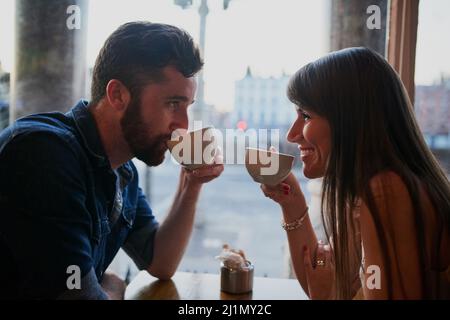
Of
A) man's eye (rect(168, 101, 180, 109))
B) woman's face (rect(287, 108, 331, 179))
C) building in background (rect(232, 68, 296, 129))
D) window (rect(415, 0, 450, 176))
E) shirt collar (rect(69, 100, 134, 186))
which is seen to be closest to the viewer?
woman's face (rect(287, 108, 331, 179))

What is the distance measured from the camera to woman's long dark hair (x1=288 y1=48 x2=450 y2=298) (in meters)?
0.90

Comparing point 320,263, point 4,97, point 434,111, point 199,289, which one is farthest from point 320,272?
point 4,97

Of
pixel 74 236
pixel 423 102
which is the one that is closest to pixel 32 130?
pixel 74 236

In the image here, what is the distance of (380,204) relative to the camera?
0.84 metres

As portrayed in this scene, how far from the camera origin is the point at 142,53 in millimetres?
1173

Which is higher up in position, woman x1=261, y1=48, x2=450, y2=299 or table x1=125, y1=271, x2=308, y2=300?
woman x1=261, y1=48, x2=450, y2=299

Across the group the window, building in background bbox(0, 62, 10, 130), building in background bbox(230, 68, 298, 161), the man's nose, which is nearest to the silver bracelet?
building in background bbox(230, 68, 298, 161)

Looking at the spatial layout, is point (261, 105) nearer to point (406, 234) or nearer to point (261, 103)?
point (261, 103)

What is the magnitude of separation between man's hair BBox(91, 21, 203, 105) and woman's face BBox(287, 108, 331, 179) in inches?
15.3

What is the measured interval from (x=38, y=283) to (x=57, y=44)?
3.46 feet

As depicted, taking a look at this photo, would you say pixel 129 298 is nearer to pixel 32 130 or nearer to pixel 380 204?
pixel 32 130

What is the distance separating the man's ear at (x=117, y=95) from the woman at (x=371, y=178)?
50 centimetres

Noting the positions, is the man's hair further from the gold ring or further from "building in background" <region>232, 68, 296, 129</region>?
the gold ring
